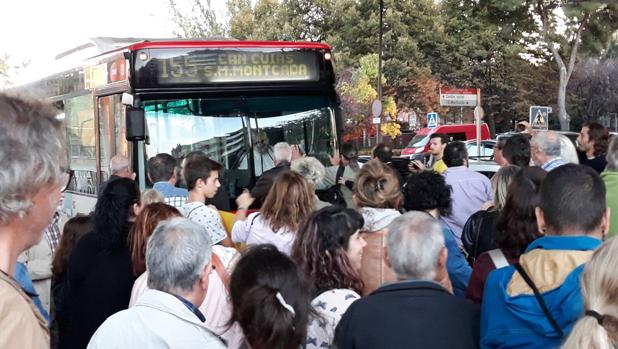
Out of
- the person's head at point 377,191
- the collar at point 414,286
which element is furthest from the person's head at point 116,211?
the collar at point 414,286

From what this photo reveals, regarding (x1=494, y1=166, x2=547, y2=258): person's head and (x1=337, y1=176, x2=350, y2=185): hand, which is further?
(x1=337, y1=176, x2=350, y2=185): hand

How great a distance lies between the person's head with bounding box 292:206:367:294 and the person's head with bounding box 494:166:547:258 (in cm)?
75

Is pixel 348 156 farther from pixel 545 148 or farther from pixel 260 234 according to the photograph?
pixel 260 234

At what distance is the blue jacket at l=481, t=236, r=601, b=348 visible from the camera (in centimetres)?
309

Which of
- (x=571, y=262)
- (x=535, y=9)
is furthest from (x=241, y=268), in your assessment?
(x=535, y=9)

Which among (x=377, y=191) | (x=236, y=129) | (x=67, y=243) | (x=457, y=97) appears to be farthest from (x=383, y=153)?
(x=457, y=97)

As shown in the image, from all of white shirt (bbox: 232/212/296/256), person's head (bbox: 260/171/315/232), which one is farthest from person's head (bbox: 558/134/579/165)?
white shirt (bbox: 232/212/296/256)

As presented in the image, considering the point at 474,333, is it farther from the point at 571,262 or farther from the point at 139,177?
the point at 139,177

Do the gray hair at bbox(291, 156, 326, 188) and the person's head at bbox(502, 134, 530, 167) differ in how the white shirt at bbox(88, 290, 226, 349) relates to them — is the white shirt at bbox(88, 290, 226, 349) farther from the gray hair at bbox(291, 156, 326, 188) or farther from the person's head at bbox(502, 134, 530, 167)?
the person's head at bbox(502, 134, 530, 167)

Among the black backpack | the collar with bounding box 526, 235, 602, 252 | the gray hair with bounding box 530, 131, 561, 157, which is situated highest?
the gray hair with bounding box 530, 131, 561, 157

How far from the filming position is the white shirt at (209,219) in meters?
5.61

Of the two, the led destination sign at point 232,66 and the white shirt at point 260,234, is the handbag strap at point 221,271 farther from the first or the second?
the led destination sign at point 232,66

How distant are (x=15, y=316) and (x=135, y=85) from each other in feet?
24.9

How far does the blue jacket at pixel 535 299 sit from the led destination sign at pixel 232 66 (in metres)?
6.82
